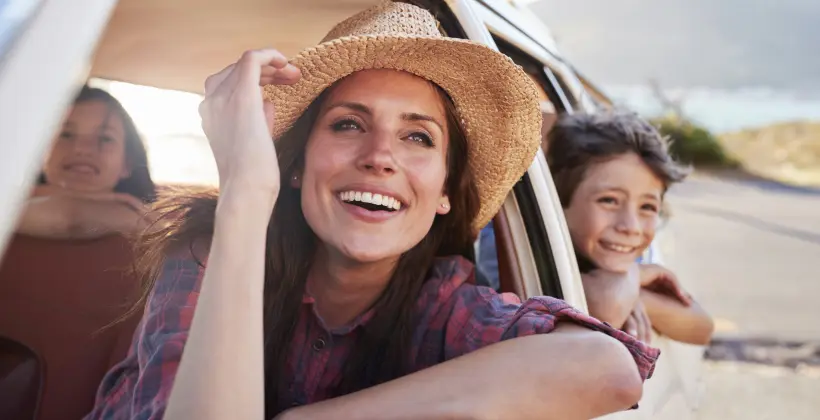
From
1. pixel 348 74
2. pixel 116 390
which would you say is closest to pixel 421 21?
pixel 348 74

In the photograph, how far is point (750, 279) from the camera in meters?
8.30

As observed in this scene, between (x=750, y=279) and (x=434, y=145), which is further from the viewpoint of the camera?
(x=750, y=279)

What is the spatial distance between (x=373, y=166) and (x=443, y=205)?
0.32 metres

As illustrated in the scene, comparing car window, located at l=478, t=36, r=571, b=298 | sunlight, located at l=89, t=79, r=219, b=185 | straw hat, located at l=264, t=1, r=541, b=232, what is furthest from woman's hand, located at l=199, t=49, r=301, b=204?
car window, located at l=478, t=36, r=571, b=298

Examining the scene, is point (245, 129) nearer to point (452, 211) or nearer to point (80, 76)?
point (80, 76)

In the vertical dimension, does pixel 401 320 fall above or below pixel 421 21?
below

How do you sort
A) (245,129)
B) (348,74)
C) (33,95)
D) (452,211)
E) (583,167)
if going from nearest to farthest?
1. (33,95)
2. (245,129)
3. (348,74)
4. (452,211)
5. (583,167)

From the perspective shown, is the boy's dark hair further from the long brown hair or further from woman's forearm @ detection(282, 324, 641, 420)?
woman's forearm @ detection(282, 324, 641, 420)

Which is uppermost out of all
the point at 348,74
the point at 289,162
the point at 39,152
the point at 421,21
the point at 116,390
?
the point at 421,21

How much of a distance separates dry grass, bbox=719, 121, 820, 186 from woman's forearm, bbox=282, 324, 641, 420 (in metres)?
12.8

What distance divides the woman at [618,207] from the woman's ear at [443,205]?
59cm

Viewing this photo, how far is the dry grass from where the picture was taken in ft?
41.7

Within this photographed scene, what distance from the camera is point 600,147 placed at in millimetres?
2270

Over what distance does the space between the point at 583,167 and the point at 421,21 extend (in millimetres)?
934
